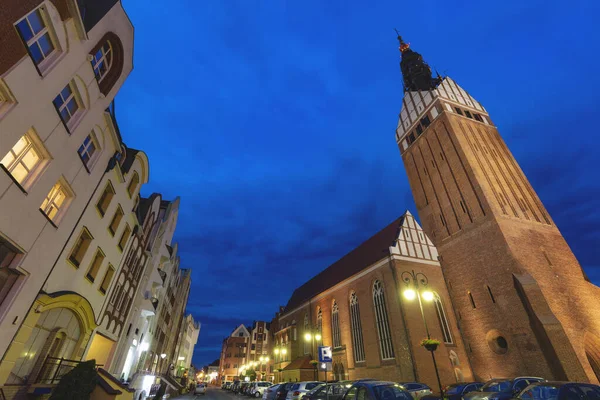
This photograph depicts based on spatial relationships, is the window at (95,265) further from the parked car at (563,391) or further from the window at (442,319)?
the window at (442,319)

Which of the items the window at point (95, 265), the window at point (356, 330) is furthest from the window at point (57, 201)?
the window at point (356, 330)

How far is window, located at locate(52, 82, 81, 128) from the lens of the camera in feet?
32.9

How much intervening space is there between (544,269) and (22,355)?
110ft

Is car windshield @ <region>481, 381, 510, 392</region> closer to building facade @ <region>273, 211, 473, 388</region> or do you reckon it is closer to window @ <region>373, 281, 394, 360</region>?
building facade @ <region>273, 211, 473, 388</region>

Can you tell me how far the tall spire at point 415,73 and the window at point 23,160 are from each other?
159ft

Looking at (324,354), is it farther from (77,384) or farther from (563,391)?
(77,384)

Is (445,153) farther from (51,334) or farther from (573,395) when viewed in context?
(51,334)

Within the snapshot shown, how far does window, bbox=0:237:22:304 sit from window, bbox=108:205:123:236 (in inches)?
238

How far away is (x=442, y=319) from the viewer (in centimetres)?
2764

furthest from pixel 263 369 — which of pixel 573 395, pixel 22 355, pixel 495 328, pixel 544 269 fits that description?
pixel 573 395

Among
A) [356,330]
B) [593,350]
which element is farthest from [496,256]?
[356,330]

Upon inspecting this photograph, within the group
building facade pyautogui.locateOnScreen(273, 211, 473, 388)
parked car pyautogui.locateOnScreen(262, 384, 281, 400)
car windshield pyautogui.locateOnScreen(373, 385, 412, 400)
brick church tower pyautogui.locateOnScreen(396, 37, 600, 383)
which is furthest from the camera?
building facade pyautogui.locateOnScreen(273, 211, 473, 388)

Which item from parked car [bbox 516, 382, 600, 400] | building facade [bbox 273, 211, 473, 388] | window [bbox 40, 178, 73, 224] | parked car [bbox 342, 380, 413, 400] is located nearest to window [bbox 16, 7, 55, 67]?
window [bbox 40, 178, 73, 224]

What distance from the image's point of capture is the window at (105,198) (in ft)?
44.9
